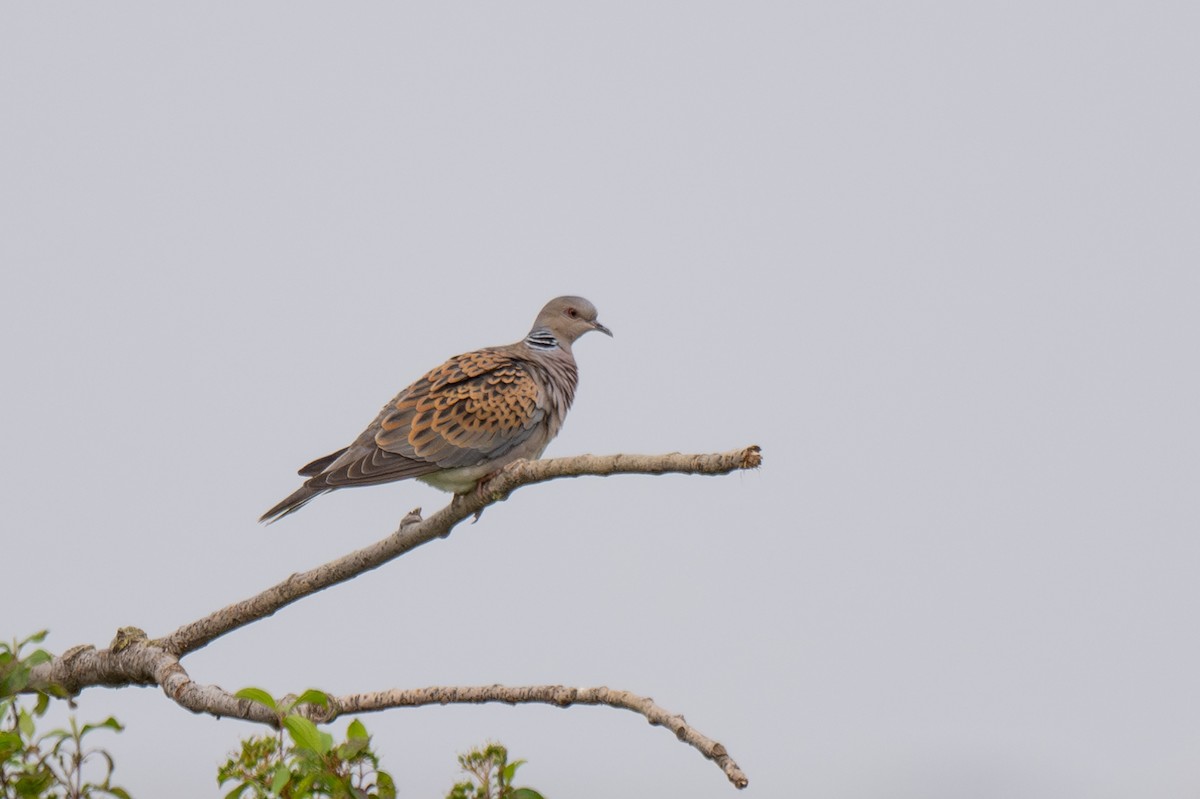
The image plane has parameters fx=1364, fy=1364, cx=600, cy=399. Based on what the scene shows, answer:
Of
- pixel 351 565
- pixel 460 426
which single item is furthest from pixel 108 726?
pixel 460 426

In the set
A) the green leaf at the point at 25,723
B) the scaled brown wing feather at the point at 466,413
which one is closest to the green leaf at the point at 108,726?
the green leaf at the point at 25,723

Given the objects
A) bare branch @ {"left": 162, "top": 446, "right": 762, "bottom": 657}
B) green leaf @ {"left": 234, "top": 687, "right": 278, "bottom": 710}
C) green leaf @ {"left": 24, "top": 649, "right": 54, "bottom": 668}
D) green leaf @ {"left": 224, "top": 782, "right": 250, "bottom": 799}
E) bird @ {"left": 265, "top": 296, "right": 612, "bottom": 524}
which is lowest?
green leaf @ {"left": 224, "top": 782, "right": 250, "bottom": 799}

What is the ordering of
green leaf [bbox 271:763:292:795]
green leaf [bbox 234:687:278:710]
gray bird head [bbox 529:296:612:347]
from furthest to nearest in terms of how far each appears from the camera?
gray bird head [bbox 529:296:612:347]
green leaf [bbox 234:687:278:710]
green leaf [bbox 271:763:292:795]

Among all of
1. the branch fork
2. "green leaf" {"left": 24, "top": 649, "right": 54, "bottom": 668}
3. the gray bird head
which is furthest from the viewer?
the gray bird head

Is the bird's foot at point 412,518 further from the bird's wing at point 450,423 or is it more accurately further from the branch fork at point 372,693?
the bird's wing at point 450,423

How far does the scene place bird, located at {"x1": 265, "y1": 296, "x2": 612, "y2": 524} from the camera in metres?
5.11

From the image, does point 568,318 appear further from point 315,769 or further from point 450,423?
point 315,769

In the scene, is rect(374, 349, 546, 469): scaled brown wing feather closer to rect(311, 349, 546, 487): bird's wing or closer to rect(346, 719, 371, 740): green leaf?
rect(311, 349, 546, 487): bird's wing

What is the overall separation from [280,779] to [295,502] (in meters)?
2.76

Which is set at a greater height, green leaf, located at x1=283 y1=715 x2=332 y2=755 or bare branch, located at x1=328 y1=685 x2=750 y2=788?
bare branch, located at x1=328 y1=685 x2=750 y2=788

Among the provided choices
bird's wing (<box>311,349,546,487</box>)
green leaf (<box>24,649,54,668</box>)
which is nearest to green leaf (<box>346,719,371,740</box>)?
green leaf (<box>24,649,54,668</box>)

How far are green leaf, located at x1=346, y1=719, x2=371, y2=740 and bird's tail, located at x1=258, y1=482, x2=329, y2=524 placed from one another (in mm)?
2658

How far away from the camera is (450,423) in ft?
17.2

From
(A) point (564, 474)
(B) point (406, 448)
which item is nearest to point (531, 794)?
(A) point (564, 474)
